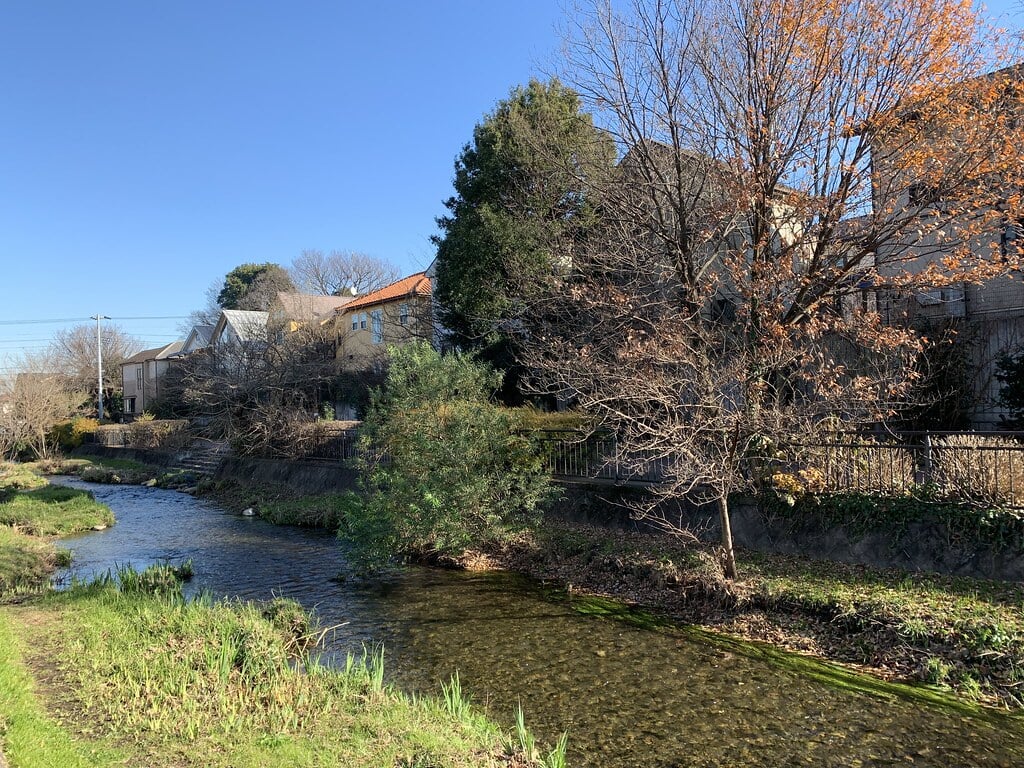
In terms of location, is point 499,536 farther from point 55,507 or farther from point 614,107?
point 55,507

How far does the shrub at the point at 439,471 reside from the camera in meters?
13.7

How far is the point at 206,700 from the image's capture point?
22.4 feet

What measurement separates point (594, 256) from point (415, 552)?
7962mm

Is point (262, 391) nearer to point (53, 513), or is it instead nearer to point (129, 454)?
point (53, 513)

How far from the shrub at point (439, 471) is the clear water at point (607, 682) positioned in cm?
94

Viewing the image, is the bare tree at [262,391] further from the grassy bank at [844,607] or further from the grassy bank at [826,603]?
the grassy bank at [844,607]

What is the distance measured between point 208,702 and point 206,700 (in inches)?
2.7

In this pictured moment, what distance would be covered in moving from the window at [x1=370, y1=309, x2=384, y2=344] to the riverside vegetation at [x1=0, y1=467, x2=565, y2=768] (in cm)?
2466

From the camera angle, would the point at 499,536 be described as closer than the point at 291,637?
No

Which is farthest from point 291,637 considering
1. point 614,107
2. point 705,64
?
point 705,64

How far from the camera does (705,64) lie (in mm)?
12500

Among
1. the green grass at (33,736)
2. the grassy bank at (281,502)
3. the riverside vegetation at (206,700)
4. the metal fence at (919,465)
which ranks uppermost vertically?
the metal fence at (919,465)

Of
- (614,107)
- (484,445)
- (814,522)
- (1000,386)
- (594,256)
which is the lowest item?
(814,522)

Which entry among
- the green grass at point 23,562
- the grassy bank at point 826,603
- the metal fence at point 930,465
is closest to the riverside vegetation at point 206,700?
the green grass at point 23,562
